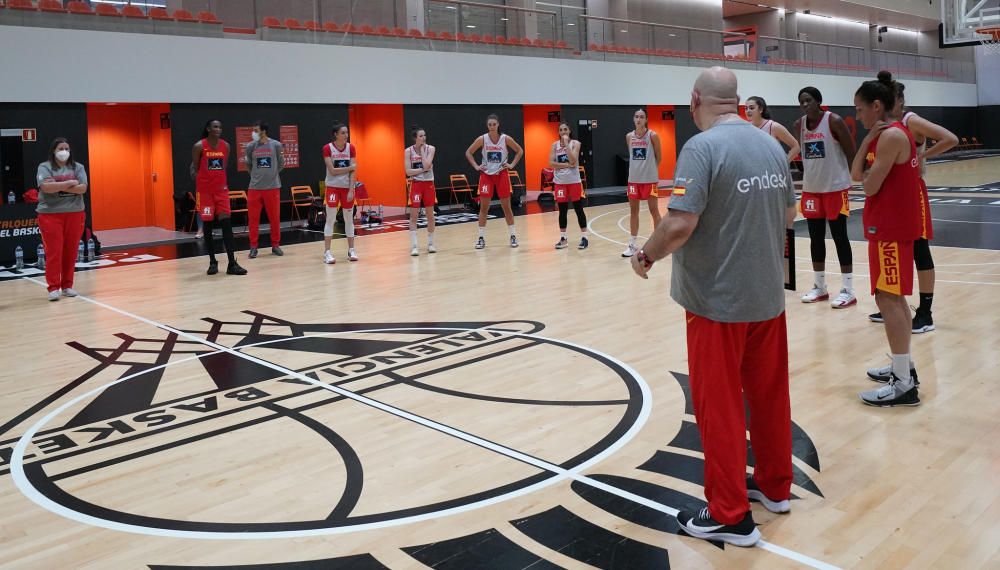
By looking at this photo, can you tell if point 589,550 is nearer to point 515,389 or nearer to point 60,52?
point 515,389

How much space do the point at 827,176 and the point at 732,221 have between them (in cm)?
467

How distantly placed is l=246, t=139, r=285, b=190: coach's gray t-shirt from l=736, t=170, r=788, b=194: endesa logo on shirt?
9.24 metres

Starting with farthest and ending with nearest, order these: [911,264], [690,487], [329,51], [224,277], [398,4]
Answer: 1. [398,4]
2. [329,51]
3. [224,277]
4. [911,264]
5. [690,487]

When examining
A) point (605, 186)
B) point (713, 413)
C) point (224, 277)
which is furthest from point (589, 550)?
point (605, 186)

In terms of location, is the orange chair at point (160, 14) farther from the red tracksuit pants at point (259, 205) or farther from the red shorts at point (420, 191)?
the red shorts at point (420, 191)

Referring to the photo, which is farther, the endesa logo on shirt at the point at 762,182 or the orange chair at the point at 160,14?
the orange chair at the point at 160,14

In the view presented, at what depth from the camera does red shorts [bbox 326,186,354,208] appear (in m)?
10.9

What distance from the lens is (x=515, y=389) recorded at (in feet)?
16.7

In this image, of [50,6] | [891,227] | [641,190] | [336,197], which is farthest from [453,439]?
[50,6]

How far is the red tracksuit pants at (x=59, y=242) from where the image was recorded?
878 centimetres

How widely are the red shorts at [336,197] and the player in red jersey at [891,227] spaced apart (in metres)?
7.47

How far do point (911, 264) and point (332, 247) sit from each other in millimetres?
9727

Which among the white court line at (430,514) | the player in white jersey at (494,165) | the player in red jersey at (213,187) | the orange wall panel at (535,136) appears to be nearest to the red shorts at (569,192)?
the player in white jersey at (494,165)

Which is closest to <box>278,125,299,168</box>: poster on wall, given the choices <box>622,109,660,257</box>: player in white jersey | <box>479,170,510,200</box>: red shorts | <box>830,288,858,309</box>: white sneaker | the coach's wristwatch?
<box>479,170,510,200</box>: red shorts
